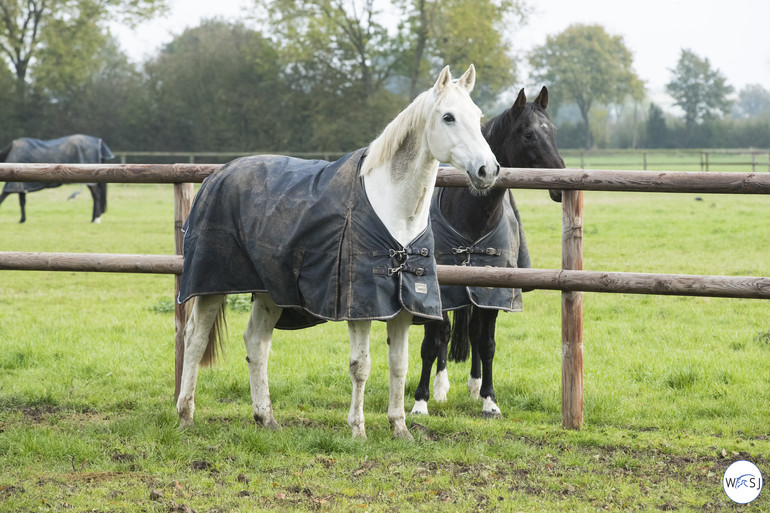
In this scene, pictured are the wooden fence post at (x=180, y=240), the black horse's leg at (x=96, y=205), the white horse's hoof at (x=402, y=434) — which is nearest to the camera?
the white horse's hoof at (x=402, y=434)

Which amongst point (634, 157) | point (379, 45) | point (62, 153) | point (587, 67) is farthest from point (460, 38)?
point (587, 67)

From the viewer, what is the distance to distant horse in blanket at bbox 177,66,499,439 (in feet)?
13.4

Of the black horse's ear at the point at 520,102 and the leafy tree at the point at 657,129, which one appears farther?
the leafy tree at the point at 657,129

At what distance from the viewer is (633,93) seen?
6644cm

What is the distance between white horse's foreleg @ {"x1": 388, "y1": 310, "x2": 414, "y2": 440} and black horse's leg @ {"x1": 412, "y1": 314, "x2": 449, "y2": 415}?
629mm

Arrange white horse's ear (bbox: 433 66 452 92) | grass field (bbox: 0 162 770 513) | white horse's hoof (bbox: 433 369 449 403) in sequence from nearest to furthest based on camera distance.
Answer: grass field (bbox: 0 162 770 513) < white horse's ear (bbox: 433 66 452 92) < white horse's hoof (bbox: 433 369 449 403)

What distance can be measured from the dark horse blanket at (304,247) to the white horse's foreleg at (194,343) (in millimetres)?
212

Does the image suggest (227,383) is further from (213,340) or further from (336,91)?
(336,91)

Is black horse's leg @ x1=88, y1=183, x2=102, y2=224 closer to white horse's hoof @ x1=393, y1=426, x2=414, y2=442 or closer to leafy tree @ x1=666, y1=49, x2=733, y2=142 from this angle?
white horse's hoof @ x1=393, y1=426, x2=414, y2=442

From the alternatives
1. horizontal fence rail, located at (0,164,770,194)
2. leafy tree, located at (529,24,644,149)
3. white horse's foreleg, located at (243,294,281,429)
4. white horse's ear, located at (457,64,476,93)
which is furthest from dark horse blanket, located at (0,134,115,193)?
leafy tree, located at (529,24,644,149)

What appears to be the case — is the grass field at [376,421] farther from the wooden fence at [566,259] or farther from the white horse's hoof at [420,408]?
the wooden fence at [566,259]

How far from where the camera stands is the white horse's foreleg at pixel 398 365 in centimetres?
439

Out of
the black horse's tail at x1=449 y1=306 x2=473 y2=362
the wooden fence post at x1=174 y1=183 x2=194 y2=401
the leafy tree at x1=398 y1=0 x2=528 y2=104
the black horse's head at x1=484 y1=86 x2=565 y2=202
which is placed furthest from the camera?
the leafy tree at x1=398 y1=0 x2=528 y2=104

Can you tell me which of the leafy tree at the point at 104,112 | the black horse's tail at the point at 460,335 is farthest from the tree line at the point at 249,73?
the black horse's tail at the point at 460,335
